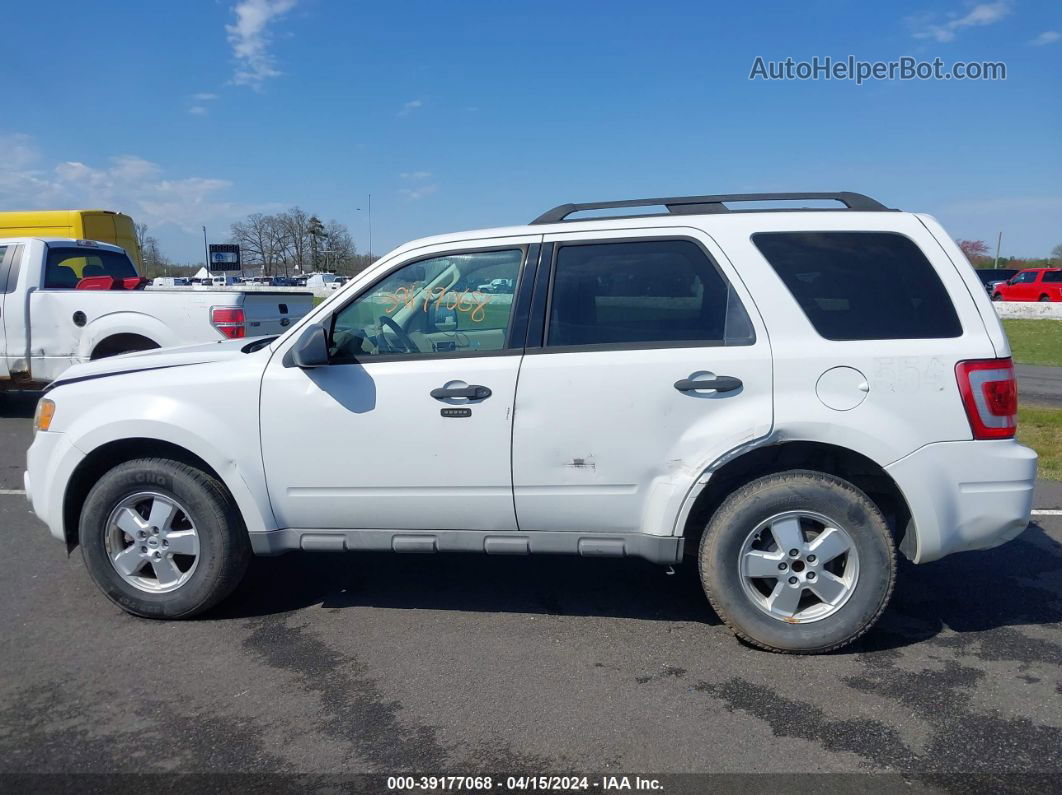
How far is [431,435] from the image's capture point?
13.4ft

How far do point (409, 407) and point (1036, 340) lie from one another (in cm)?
2227

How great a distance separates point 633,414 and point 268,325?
256 inches

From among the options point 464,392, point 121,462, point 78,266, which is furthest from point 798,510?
point 78,266

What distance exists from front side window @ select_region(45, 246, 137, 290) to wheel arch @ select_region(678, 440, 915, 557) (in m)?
8.63

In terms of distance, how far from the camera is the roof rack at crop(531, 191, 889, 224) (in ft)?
13.9

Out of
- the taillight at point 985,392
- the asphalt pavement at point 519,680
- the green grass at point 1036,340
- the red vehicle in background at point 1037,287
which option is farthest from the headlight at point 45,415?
the red vehicle in background at point 1037,287

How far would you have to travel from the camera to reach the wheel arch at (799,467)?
3.96 metres

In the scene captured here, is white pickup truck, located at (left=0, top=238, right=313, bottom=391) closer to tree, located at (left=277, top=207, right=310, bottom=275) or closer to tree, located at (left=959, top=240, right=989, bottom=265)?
tree, located at (left=277, top=207, right=310, bottom=275)

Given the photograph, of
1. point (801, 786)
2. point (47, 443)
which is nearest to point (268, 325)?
point (47, 443)

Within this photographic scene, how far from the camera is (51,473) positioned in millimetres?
4418

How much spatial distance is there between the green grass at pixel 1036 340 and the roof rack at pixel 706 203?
14.9 meters

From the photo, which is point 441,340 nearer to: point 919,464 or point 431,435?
point 431,435

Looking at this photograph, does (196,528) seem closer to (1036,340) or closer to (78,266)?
→ (78,266)

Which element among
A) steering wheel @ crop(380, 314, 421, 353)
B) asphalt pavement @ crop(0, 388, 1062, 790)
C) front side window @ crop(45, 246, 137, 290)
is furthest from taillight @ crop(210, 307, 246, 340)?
steering wheel @ crop(380, 314, 421, 353)
